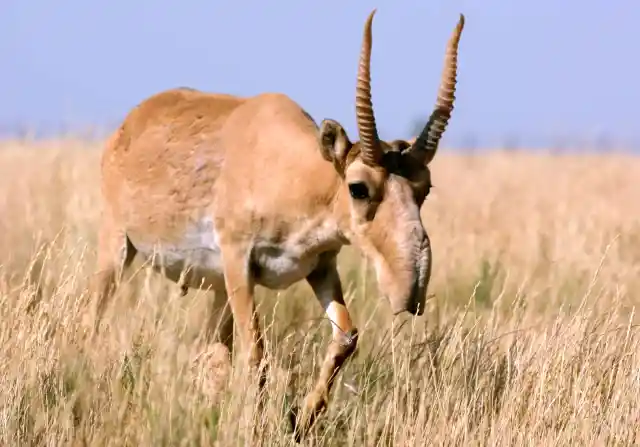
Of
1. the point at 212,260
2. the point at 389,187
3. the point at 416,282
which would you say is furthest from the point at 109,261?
the point at 416,282

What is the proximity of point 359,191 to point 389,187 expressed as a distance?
0.56ft

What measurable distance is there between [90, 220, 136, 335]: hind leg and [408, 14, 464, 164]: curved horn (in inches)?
102

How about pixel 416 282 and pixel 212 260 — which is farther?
pixel 212 260

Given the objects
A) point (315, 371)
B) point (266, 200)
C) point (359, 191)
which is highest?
point (359, 191)

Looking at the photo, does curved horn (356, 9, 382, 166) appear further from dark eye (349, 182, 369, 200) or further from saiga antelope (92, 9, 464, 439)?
dark eye (349, 182, 369, 200)

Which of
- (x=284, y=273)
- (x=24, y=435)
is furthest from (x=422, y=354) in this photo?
(x=24, y=435)

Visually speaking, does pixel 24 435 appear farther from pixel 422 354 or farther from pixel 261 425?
pixel 422 354

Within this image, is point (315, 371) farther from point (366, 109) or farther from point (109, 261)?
point (109, 261)

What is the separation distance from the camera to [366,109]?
4941 mm

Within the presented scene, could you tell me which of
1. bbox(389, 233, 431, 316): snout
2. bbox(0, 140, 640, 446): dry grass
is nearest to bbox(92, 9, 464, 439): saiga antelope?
bbox(389, 233, 431, 316): snout

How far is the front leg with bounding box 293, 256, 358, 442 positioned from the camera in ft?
16.7

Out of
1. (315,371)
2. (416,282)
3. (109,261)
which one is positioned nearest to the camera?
(416,282)

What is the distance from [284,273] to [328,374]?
0.63 m

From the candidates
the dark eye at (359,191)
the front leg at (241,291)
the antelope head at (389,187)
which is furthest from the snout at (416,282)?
the front leg at (241,291)
